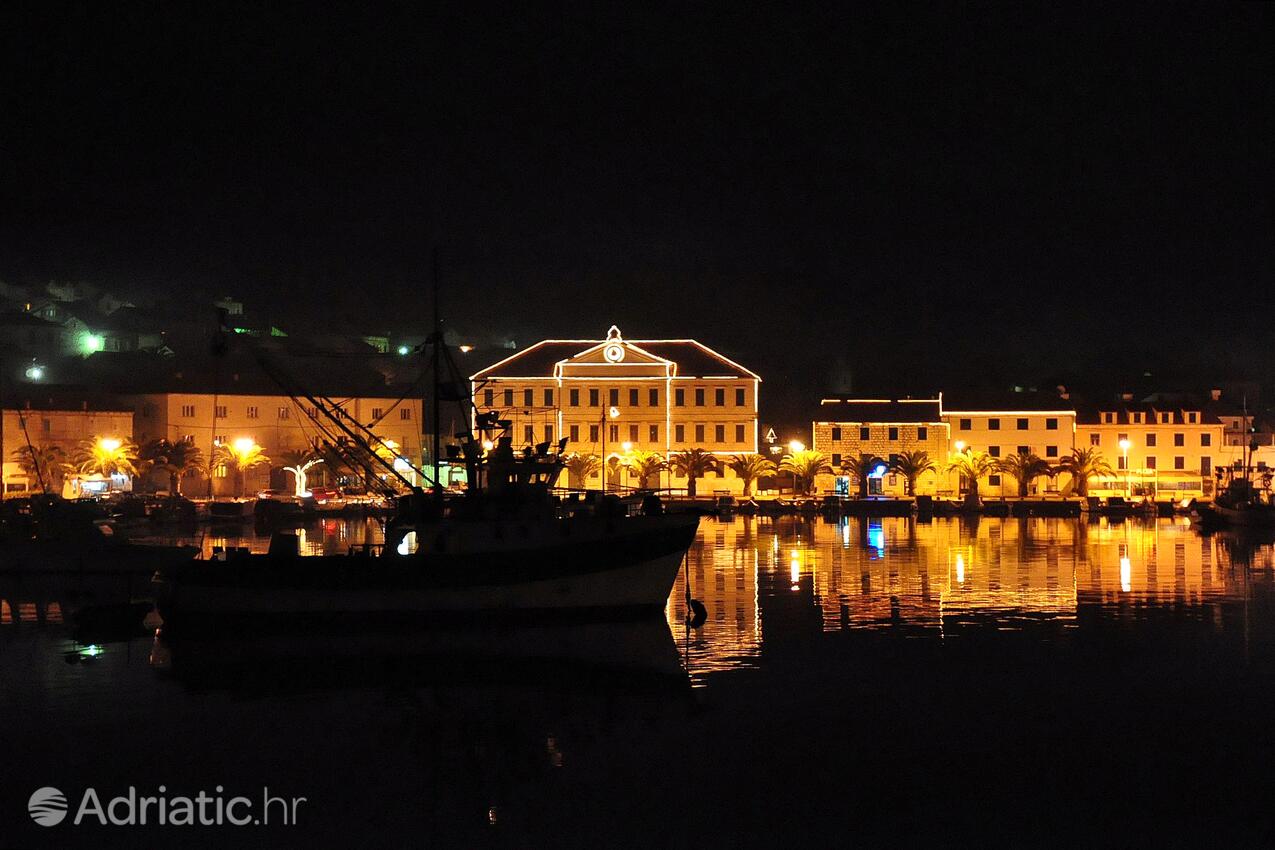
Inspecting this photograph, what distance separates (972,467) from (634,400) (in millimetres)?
→ 21233

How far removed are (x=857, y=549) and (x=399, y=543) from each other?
27.6 m

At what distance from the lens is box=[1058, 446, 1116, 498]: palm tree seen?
308 ft

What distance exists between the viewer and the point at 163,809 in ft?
61.7

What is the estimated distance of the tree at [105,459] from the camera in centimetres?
8012

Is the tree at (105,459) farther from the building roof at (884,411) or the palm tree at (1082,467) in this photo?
the palm tree at (1082,467)

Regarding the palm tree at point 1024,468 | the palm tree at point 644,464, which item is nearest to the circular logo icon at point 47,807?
the palm tree at point 644,464

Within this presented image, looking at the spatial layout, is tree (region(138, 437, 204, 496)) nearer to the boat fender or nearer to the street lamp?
the boat fender

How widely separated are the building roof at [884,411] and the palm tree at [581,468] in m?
15.4

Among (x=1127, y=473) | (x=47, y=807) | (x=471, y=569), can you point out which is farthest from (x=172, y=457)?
(x=47, y=807)

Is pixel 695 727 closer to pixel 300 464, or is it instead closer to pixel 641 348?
pixel 300 464

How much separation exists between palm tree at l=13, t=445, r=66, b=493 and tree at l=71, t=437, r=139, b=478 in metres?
0.80

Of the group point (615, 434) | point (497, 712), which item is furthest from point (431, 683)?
point (615, 434)

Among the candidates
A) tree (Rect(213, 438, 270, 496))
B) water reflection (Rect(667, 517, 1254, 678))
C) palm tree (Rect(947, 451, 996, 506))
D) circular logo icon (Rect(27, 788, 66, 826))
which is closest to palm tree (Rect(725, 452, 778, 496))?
palm tree (Rect(947, 451, 996, 506))

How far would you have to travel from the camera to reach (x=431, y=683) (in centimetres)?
2773
